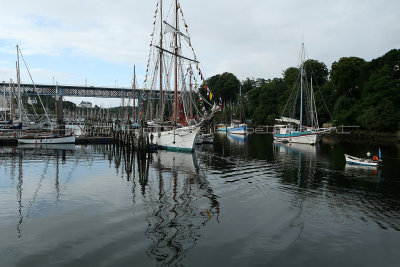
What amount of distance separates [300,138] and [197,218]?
4584 centimetres

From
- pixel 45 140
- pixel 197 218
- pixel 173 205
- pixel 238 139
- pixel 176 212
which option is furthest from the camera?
pixel 238 139

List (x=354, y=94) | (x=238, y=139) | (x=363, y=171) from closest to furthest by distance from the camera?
1. (x=363, y=171)
2. (x=238, y=139)
3. (x=354, y=94)

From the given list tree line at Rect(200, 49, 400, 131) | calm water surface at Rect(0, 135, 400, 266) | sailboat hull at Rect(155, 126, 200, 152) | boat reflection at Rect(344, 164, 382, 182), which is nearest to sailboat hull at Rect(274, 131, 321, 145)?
tree line at Rect(200, 49, 400, 131)

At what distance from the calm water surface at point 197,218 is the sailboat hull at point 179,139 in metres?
13.7

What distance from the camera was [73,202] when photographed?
15180 mm

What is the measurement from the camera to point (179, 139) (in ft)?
125

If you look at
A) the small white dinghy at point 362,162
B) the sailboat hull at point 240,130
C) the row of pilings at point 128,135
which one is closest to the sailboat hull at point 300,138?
the sailboat hull at point 240,130

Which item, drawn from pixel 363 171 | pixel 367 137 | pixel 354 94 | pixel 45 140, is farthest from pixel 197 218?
pixel 354 94

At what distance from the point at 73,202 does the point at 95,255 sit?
6451 millimetres

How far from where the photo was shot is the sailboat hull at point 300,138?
52312 millimetres

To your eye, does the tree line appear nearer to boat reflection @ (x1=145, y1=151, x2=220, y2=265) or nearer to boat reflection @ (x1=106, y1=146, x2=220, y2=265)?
boat reflection @ (x1=106, y1=146, x2=220, y2=265)

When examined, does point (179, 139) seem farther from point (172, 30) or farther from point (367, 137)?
point (367, 137)

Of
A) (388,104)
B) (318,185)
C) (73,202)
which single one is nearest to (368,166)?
(318,185)

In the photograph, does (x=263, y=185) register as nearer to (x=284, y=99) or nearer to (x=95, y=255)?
(x=95, y=255)
